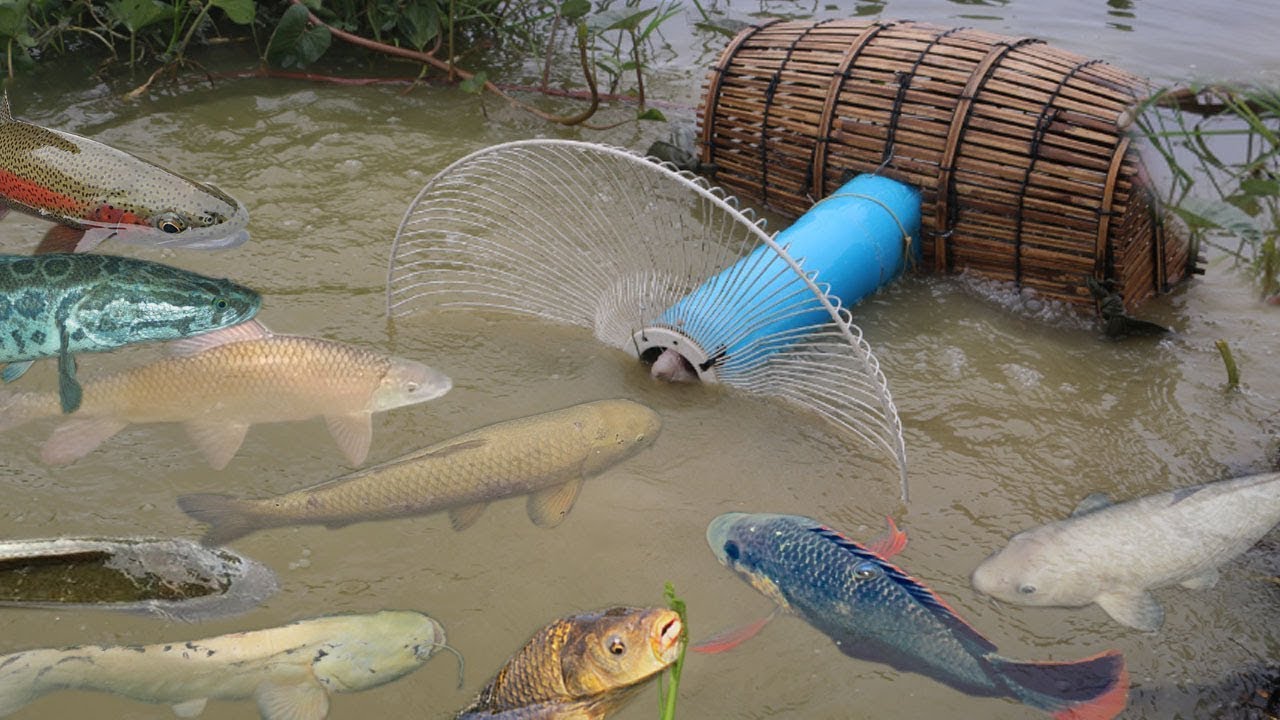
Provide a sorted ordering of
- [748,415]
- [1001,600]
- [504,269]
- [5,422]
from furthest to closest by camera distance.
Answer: [504,269] < [748,415] < [5,422] < [1001,600]

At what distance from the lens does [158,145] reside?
6059mm

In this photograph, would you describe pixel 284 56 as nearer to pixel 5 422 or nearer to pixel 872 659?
pixel 5 422

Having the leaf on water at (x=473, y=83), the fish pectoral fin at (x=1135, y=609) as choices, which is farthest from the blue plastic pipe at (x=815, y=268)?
the leaf on water at (x=473, y=83)

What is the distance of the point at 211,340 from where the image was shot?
156 inches

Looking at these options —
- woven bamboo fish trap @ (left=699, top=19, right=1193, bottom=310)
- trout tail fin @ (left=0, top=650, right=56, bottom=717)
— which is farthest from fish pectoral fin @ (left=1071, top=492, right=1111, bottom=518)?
trout tail fin @ (left=0, top=650, right=56, bottom=717)

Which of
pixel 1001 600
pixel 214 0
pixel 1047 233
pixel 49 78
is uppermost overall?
pixel 214 0

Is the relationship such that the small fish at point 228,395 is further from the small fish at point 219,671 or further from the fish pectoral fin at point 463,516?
the small fish at point 219,671

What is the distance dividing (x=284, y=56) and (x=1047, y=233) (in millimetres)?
4598

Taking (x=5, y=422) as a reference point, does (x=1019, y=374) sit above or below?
below

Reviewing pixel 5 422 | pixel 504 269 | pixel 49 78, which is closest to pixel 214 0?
pixel 49 78

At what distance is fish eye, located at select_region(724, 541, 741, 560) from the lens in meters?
3.44

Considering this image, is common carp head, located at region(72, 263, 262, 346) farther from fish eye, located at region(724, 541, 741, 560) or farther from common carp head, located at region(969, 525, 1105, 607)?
common carp head, located at region(969, 525, 1105, 607)

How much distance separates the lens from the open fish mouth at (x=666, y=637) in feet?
8.20

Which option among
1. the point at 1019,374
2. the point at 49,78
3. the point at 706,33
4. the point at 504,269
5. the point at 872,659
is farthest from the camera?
the point at 706,33
